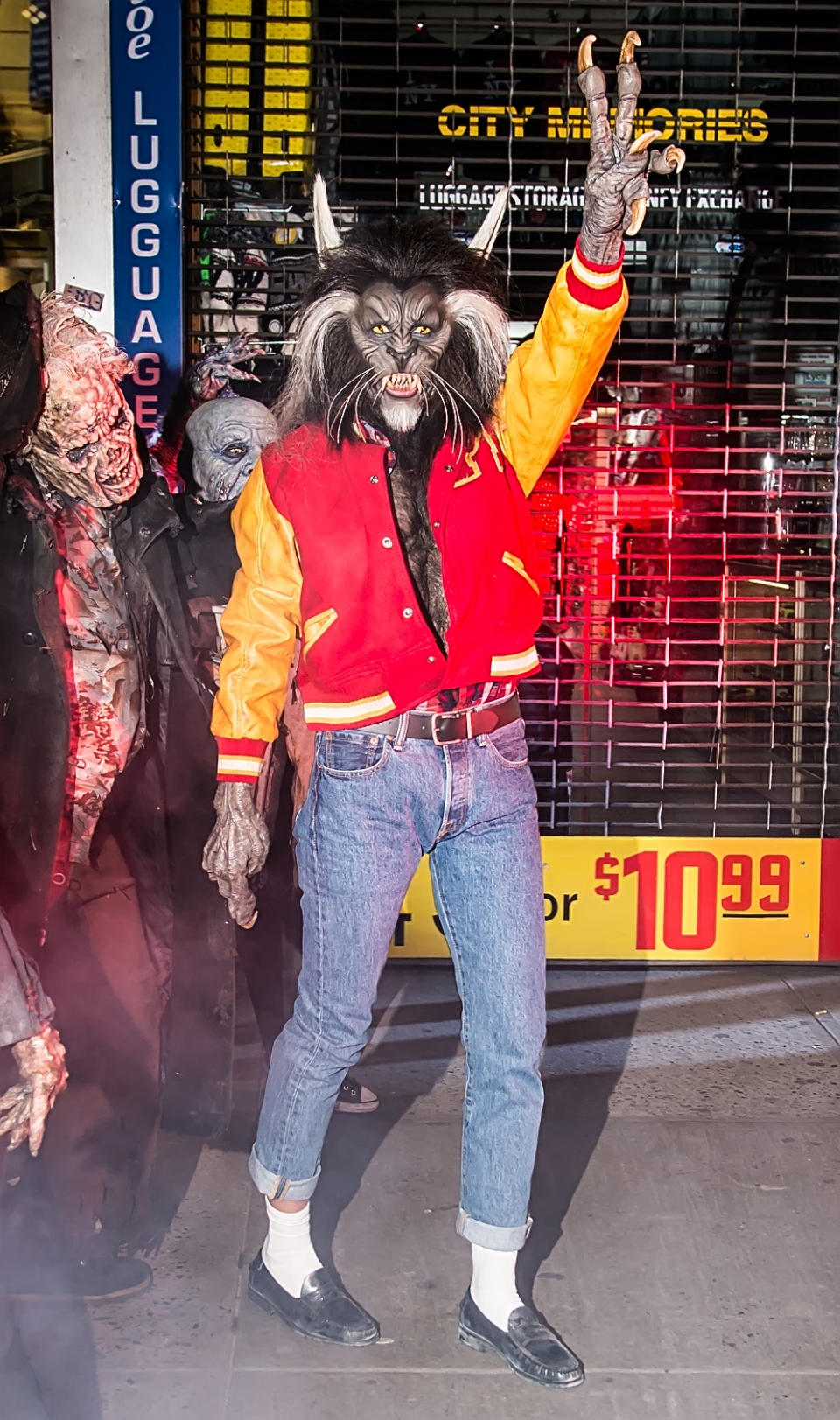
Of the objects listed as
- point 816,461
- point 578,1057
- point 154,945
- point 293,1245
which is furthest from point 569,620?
point 293,1245

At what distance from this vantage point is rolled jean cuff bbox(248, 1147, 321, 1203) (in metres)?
3.09

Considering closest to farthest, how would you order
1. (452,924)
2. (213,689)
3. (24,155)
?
(452,924) → (213,689) → (24,155)

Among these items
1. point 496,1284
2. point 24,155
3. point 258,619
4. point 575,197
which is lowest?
point 496,1284

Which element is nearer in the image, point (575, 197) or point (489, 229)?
point (489, 229)

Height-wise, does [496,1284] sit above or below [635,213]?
below

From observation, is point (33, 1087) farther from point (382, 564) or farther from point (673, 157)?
point (673, 157)

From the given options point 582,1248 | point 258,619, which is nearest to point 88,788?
point 258,619

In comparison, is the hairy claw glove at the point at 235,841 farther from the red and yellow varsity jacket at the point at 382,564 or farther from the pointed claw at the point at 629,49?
the pointed claw at the point at 629,49

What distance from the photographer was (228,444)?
392cm

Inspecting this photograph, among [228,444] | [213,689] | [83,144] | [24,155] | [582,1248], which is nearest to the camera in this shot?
[582,1248]

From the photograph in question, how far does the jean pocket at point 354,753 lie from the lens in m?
2.95

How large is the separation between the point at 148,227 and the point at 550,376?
2784 millimetres

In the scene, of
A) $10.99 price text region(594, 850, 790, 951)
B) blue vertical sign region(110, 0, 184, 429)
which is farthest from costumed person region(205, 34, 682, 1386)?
$10.99 price text region(594, 850, 790, 951)

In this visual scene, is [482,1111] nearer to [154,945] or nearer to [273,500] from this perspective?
[154,945]
